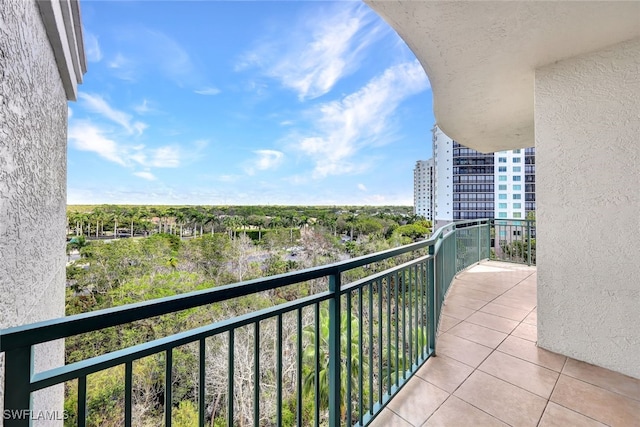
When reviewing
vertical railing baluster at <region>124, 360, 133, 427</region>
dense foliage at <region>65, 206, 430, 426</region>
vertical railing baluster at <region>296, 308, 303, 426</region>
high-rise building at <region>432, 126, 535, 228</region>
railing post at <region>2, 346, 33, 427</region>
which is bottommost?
dense foliage at <region>65, 206, 430, 426</region>

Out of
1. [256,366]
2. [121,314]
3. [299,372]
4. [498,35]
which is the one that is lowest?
[299,372]

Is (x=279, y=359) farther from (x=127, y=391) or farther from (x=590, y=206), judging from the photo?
(x=590, y=206)

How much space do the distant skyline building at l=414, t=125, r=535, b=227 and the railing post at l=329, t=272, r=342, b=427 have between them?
42.3 meters

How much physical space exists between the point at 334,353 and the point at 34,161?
6.22 feet

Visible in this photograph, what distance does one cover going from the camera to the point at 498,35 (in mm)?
1846

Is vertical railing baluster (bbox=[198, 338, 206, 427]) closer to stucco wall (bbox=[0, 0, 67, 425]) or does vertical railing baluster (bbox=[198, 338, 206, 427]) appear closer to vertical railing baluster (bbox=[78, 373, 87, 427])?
vertical railing baluster (bbox=[78, 373, 87, 427])

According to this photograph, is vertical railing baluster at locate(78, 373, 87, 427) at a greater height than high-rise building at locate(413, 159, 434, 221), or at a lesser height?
lesser

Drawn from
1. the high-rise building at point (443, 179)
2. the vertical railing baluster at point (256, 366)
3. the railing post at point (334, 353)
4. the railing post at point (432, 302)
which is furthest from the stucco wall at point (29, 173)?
the high-rise building at point (443, 179)

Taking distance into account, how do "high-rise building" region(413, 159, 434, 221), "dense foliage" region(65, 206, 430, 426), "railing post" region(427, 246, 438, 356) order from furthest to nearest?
→ "high-rise building" region(413, 159, 434, 221) → "dense foliage" region(65, 206, 430, 426) → "railing post" region(427, 246, 438, 356)

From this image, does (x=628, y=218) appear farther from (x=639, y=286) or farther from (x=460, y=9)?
(x=460, y=9)

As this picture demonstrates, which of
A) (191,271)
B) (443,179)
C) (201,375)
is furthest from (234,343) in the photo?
(443,179)

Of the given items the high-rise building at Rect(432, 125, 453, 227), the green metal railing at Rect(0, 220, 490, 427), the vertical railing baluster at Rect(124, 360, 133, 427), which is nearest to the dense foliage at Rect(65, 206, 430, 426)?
the green metal railing at Rect(0, 220, 490, 427)

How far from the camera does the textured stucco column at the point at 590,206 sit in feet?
6.16

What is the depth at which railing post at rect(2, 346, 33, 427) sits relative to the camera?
0.55 m
